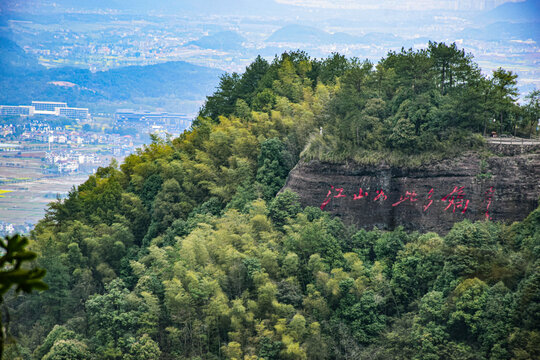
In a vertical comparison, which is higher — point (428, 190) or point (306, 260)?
point (428, 190)

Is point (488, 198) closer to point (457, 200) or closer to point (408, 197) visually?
point (457, 200)

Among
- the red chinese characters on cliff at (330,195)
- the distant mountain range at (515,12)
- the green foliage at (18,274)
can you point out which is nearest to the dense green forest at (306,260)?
the red chinese characters on cliff at (330,195)

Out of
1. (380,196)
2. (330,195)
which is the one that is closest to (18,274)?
(380,196)

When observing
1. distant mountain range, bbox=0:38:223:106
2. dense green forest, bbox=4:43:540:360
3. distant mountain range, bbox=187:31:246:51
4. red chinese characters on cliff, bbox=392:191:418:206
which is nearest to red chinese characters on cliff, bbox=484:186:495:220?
dense green forest, bbox=4:43:540:360

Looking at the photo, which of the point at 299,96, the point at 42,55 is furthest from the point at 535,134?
the point at 42,55

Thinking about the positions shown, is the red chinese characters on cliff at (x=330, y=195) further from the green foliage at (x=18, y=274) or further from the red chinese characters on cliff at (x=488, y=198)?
the green foliage at (x=18, y=274)

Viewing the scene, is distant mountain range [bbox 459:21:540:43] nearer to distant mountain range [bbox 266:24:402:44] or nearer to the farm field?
distant mountain range [bbox 266:24:402:44]
